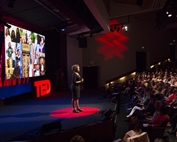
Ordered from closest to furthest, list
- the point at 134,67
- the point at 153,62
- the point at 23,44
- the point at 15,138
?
1. the point at 15,138
2. the point at 23,44
3. the point at 134,67
4. the point at 153,62

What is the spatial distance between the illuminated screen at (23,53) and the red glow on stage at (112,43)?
5.13 m

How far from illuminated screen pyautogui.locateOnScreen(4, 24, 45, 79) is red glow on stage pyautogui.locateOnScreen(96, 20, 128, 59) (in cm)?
513

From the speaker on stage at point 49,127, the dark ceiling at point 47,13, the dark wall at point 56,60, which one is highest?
the dark ceiling at point 47,13

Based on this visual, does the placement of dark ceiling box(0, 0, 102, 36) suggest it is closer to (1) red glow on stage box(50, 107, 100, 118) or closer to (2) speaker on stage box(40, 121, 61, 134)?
(1) red glow on stage box(50, 107, 100, 118)

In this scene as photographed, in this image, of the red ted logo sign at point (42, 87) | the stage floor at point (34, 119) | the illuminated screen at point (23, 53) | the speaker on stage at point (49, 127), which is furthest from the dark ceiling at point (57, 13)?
the speaker on stage at point (49, 127)

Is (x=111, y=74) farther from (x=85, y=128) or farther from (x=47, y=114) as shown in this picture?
(x=85, y=128)

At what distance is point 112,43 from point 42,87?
617 centimetres

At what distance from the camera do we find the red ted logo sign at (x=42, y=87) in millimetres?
10911

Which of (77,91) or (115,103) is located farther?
(115,103)

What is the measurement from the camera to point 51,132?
3.92 meters

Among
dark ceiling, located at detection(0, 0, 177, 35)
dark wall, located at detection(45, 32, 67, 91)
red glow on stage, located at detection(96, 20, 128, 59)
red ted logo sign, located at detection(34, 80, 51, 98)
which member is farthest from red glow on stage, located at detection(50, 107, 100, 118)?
red glow on stage, located at detection(96, 20, 128, 59)

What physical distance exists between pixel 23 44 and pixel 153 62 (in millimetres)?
11478

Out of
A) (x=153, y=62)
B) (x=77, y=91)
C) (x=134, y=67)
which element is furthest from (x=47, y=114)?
(x=153, y=62)

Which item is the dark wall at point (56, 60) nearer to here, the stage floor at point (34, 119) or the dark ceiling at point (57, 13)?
the dark ceiling at point (57, 13)
